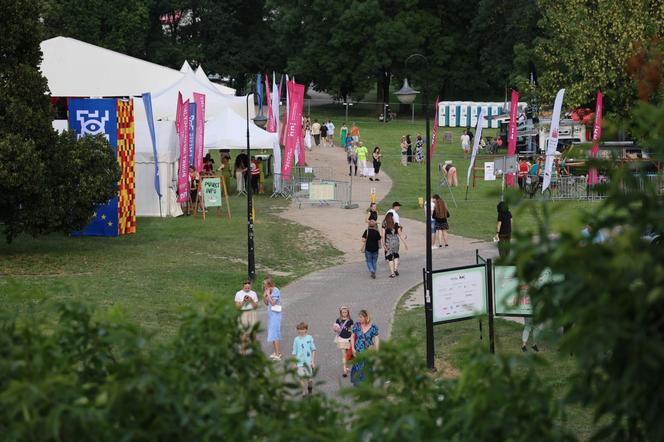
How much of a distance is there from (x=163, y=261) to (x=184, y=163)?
7402 mm

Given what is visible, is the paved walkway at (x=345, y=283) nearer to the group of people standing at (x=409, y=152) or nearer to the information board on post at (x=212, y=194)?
the information board on post at (x=212, y=194)

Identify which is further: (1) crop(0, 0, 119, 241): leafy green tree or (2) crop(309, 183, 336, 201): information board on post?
(2) crop(309, 183, 336, 201): information board on post

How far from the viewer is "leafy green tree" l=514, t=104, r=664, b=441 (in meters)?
6.05

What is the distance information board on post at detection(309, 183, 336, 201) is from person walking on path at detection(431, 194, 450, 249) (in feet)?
25.5

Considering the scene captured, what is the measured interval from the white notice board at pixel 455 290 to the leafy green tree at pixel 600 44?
27618 mm

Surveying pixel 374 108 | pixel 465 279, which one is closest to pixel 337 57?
pixel 374 108

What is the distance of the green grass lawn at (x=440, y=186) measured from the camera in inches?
1403

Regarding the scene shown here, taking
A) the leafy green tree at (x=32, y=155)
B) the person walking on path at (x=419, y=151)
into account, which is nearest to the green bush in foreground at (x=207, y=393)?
the leafy green tree at (x=32, y=155)

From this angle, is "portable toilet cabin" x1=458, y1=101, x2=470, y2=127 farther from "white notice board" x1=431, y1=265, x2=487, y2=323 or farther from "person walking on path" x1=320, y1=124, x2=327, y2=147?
"white notice board" x1=431, y1=265, x2=487, y2=323

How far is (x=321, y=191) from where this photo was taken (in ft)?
130

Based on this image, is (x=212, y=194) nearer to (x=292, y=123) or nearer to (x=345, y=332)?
(x=292, y=123)

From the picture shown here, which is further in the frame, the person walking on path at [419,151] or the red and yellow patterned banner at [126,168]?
the person walking on path at [419,151]

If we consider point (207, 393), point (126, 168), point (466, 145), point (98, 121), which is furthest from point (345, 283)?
point (466, 145)

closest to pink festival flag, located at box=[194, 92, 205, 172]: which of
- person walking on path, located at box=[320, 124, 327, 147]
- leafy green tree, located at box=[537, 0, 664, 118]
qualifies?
leafy green tree, located at box=[537, 0, 664, 118]
